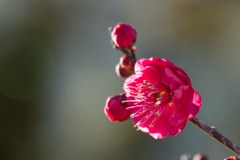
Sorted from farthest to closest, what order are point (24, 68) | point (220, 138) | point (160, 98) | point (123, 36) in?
point (24, 68) < point (123, 36) < point (160, 98) < point (220, 138)

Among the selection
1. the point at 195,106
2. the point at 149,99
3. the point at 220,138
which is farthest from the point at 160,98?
the point at 220,138

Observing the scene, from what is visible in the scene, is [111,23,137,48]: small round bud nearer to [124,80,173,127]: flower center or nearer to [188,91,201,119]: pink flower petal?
[124,80,173,127]: flower center

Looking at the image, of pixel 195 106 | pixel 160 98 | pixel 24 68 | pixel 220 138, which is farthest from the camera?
pixel 24 68

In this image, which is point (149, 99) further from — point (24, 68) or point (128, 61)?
point (24, 68)

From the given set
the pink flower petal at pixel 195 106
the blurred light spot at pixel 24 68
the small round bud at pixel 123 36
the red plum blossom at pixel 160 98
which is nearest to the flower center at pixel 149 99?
the red plum blossom at pixel 160 98

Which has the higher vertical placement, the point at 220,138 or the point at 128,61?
the point at 128,61

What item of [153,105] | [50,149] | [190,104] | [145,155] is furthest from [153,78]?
[50,149]

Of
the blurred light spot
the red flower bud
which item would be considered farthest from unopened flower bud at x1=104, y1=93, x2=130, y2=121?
the blurred light spot

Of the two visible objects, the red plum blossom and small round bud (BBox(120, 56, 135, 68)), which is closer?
the red plum blossom
